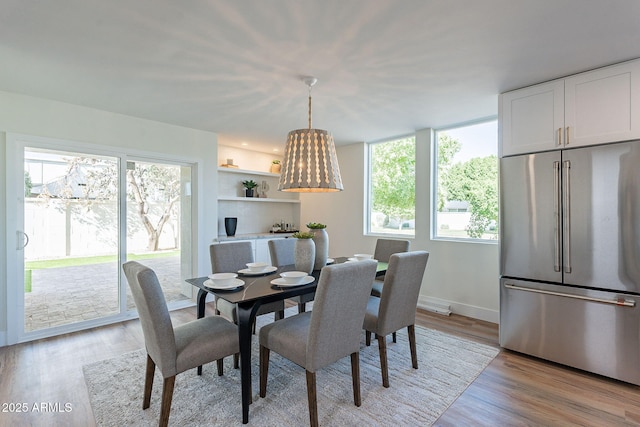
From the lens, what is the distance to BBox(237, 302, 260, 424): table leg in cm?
185

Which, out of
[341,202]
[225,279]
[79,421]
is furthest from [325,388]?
[341,202]

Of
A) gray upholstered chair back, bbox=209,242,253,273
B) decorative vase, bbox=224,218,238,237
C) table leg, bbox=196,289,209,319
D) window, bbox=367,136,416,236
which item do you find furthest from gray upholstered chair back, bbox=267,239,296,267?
window, bbox=367,136,416,236

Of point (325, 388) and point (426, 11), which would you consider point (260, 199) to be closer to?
point (325, 388)

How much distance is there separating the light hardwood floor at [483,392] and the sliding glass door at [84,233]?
0.49m

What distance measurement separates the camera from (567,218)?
255 centimetres

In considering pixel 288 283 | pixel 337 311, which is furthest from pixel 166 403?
pixel 337 311

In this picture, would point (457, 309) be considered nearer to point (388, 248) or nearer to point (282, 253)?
point (388, 248)

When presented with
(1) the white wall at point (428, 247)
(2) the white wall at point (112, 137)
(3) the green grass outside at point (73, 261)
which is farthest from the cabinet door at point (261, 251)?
(3) the green grass outside at point (73, 261)

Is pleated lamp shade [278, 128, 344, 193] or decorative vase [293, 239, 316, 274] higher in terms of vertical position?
pleated lamp shade [278, 128, 344, 193]

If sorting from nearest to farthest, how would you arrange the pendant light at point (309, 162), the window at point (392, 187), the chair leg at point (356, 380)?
the chair leg at point (356, 380)
the pendant light at point (309, 162)
the window at point (392, 187)

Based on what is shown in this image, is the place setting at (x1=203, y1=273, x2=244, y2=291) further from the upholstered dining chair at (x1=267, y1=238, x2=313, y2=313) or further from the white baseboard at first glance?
the white baseboard

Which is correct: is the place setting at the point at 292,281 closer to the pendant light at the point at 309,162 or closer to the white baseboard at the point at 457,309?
the pendant light at the point at 309,162

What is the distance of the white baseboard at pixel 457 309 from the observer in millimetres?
3580

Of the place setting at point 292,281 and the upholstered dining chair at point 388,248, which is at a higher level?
the upholstered dining chair at point 388,248
